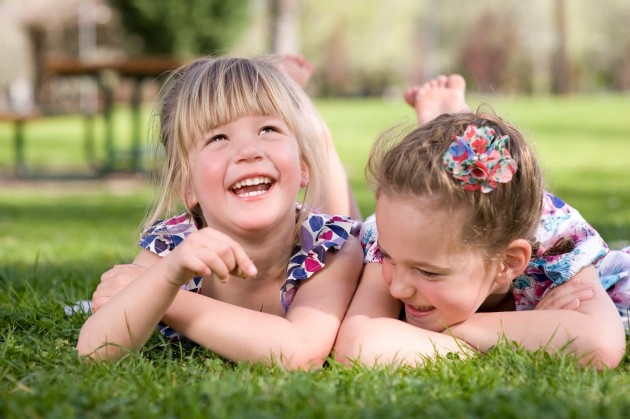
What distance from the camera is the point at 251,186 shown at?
2639 mm

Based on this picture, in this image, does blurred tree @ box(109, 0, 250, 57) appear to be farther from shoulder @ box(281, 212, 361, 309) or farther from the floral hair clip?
the floral hair clip

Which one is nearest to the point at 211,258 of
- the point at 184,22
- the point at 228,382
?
the point at 228,382

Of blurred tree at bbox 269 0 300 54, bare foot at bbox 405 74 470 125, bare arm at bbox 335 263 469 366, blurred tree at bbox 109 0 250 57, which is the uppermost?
bare foot at bbox 405 74 470 125

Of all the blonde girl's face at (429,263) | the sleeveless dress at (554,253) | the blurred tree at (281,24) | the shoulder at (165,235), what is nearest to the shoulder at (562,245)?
the sleeveless dress at (554,253)

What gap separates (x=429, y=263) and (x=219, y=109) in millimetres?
827

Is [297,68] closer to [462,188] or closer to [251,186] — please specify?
[251,186]

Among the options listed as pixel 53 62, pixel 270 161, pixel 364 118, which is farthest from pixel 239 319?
pixel 364 118

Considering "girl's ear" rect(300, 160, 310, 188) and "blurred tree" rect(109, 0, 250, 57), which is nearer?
"girl's ear" rect(300, 160, 310, 188)

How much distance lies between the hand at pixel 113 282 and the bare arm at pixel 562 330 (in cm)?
98

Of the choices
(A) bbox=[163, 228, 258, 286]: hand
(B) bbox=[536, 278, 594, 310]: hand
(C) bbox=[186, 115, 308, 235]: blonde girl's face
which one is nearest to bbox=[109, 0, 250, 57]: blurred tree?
(C) bbox=[186, 115, 308, 235]: blonde girl's face

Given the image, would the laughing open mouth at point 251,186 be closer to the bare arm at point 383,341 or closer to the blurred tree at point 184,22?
the bare arm at point 383,341

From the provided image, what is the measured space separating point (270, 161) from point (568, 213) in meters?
1.02

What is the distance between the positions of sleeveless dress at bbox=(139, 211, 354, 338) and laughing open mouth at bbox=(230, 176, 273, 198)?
0.27 metres

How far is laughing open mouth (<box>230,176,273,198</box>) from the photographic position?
260cm
